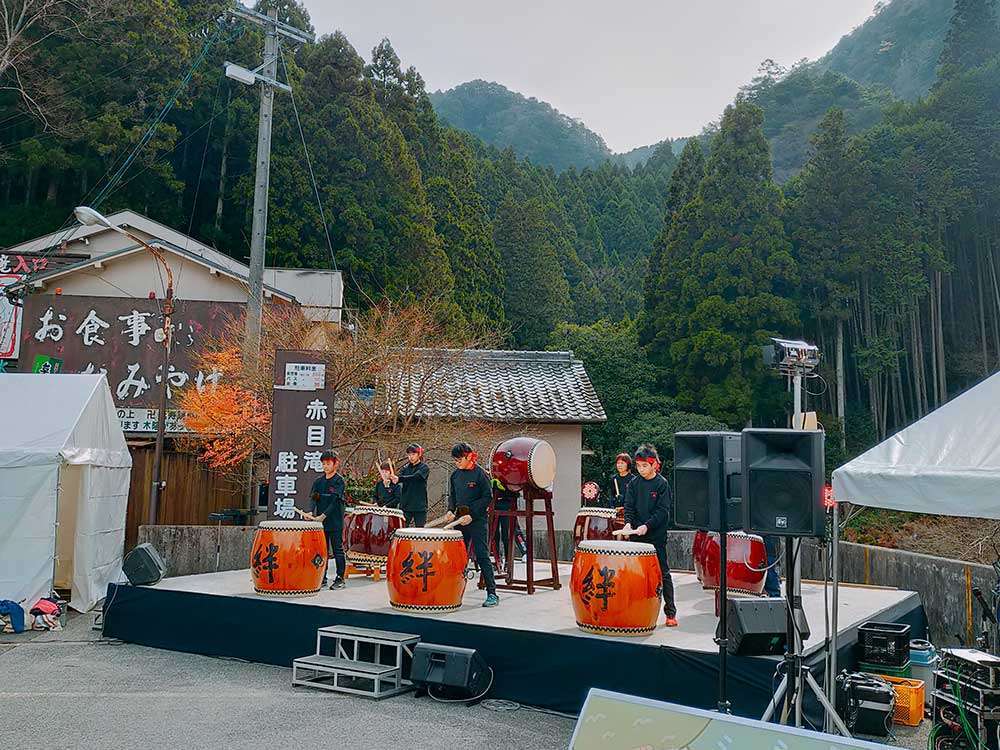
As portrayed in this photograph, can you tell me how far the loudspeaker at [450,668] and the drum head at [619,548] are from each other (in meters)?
1.05

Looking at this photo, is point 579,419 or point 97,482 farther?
point 579,419

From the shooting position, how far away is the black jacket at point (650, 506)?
634cm

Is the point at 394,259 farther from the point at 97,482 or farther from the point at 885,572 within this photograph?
the point at 885,572

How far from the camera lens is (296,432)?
32.8ft

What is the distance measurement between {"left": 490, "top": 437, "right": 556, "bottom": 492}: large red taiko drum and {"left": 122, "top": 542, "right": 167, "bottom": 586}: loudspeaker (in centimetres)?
307

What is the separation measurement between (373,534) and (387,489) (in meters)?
1.01

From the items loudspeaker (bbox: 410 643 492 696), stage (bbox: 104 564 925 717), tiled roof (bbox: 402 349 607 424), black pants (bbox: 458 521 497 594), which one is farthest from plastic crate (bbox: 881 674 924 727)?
tiled roof (bbox: 402 349 607 424)

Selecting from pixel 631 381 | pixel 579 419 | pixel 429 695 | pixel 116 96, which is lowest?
pixel 429 695

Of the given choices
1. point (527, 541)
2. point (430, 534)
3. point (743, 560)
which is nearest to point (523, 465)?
point (527, 541)

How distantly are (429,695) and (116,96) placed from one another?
2134 centimetres

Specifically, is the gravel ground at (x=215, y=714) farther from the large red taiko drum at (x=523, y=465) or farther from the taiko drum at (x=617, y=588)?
the large red taiko drum at (x=523, y=465)

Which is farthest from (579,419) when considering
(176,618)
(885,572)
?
(176,618)

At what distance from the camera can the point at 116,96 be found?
885 inches

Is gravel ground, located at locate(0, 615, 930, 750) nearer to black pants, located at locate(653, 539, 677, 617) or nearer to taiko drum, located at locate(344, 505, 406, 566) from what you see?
black pants, located at locate(653, 539, 677, 617)
